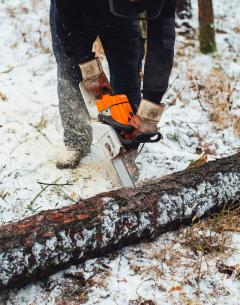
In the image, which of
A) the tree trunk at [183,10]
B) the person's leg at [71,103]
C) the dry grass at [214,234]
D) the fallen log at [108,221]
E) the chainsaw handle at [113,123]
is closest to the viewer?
the fallen log at [108,221]

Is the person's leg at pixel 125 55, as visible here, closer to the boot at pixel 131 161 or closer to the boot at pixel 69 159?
the boot at pixel 131 161

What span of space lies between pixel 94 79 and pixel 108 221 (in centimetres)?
87

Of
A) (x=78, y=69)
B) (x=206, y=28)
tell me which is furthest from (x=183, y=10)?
(x=78, y=69)

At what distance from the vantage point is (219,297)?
1987 millimetres

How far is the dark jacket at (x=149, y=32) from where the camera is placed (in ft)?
7.43

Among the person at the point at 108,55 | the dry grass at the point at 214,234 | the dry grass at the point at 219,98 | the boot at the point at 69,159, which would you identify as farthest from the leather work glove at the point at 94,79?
the dry grass at the point at 219,98

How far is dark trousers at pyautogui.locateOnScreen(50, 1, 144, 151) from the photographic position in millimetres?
2584

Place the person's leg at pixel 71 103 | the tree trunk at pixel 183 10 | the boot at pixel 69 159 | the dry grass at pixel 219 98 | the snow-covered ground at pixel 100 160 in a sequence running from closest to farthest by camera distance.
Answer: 1. the snow-covered ground at pixel 100 160
2. the person's leg at pixel 71 103
3. the boot at pixel 69 159
4. the dry grass at pixel 219 98
5. the tree trunk at pixel 183 10

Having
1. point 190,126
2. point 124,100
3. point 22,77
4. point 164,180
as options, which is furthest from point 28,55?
point 164,180

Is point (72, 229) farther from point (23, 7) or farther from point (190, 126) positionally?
point (23, 7)

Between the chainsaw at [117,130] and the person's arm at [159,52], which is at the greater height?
the person's arm at [159,52]

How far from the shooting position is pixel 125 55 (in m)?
2.67

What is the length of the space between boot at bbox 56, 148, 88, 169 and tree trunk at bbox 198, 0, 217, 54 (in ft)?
8.72

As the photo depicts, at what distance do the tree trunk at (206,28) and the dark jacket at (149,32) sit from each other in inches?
107
